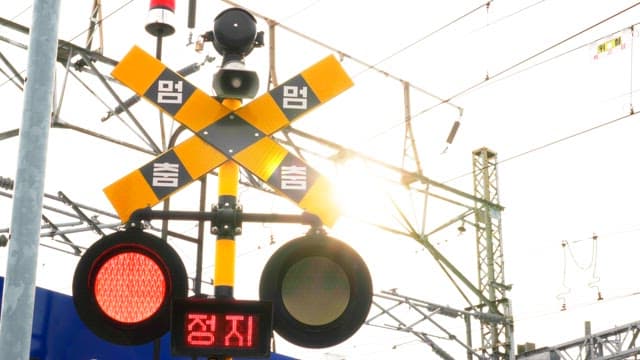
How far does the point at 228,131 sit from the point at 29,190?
662 mm

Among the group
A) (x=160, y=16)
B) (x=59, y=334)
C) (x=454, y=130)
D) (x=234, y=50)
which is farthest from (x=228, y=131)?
(x=454, y=130)

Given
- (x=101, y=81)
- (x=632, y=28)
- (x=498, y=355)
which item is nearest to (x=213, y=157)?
(x=101, y=81)

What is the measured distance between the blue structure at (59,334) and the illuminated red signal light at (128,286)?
2693 millimetres

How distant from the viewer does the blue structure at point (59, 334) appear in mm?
5367

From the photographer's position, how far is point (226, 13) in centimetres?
312

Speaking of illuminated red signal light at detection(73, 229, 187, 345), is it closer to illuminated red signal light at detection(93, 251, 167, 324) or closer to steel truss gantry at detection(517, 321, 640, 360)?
illuminated red signal light at detection(93, 251, 167, 324)

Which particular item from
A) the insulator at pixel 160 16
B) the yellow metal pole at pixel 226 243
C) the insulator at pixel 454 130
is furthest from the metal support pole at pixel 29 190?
the insulator at pixel 454 130

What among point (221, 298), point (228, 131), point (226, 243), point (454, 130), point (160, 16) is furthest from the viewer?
point (454, 130)

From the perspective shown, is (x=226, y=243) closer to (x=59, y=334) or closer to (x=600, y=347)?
(x=59, y=334)

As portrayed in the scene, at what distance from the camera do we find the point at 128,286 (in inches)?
105

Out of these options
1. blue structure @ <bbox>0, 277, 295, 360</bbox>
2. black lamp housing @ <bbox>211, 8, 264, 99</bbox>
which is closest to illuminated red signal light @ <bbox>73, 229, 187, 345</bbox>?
black lamp housing @ <bbox>211, 8, 264, 99</bbox>

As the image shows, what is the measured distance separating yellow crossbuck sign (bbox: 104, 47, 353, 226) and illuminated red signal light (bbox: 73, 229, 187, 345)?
0.75 feet

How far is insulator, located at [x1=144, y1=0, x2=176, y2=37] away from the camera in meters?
4.06

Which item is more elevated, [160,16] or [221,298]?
[160,16]
